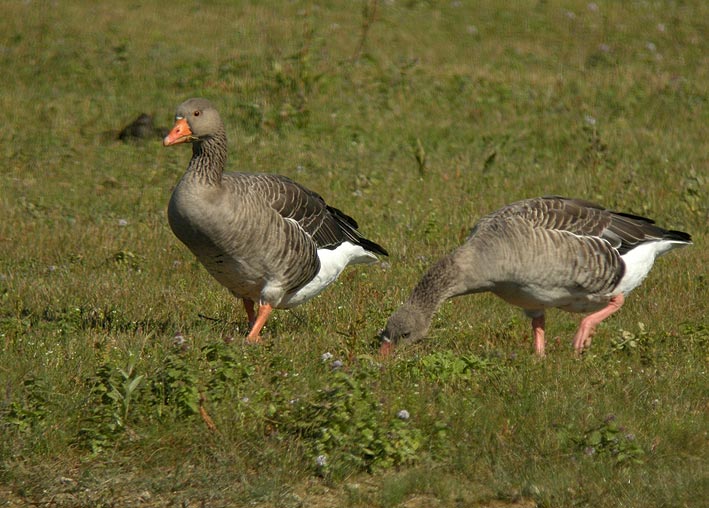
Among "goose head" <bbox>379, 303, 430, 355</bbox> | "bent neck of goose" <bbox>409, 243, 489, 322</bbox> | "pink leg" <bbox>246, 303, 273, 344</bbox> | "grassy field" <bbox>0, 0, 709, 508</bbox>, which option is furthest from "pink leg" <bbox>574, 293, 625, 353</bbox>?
"pink leg" <bbox>246, 303, 273, 344</bbox>

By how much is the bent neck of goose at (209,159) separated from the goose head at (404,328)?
5.85ft

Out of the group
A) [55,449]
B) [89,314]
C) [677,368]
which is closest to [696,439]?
[677,368]

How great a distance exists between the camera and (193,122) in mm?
8570

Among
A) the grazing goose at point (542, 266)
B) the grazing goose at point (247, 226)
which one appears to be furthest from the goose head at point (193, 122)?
the grazing goose at point (542, 266)

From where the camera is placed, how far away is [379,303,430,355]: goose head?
8.09 meters

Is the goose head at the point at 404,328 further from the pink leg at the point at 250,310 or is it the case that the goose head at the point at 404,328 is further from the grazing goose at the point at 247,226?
the pink leg at the point at 250,310

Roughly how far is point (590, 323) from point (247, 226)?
2979 mm

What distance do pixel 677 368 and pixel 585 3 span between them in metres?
16.9

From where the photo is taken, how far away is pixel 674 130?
16438 millimetres

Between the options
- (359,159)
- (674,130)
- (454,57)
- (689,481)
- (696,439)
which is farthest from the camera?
(454,57)

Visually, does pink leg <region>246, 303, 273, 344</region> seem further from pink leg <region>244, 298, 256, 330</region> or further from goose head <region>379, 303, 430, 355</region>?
goose head <region>379, 303, 430, 355</region>

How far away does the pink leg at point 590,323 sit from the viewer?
8727 millimetres

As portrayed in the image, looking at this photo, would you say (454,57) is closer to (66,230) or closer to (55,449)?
Answer: (66,230)

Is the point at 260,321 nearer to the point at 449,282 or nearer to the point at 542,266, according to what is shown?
the point at 449,282
